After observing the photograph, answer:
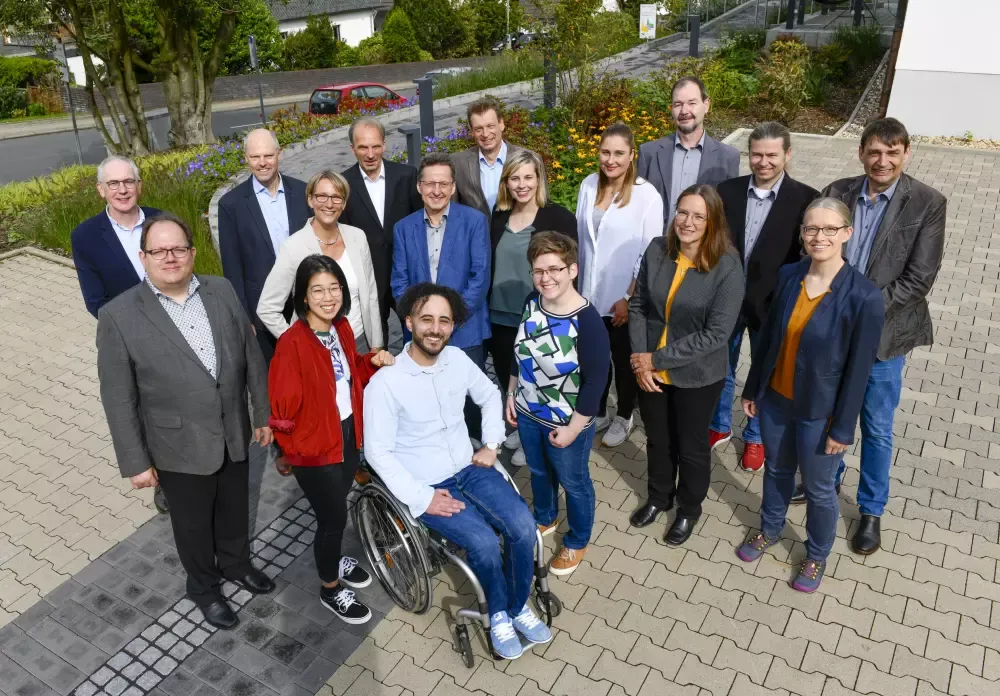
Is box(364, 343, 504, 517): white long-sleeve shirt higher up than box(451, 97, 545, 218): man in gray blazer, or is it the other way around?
box(451, 97, 545, 218): man in gray blazer

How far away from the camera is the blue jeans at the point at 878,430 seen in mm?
3912

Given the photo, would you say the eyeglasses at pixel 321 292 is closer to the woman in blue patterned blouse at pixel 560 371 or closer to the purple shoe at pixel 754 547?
the woman in blue patterned blouse at pixel 560 371

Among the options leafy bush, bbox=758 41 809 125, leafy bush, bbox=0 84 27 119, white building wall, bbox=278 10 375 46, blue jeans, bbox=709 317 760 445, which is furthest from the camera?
white building wall, bbox=278 10 375 46

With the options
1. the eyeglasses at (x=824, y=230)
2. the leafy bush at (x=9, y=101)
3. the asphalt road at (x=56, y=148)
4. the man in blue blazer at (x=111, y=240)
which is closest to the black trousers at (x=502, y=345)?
the eyeglasses at (x=824, y=230)

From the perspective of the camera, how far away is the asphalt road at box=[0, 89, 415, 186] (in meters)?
19.1

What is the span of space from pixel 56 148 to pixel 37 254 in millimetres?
15347

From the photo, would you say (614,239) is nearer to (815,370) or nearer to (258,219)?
(815,370)

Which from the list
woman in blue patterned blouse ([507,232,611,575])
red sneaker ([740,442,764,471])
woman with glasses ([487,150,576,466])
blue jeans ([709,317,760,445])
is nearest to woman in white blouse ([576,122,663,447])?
woman with glasses ([487,150,576,466])

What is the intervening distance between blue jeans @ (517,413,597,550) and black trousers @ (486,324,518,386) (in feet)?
2.80

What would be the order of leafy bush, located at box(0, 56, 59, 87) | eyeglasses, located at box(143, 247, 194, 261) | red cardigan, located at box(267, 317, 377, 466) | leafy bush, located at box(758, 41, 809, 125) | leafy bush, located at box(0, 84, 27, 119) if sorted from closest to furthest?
eyeglasses, located at box(143, 247, 194, 261) < red cardigan, located at box(267, 317, 377, 466) < leafy bush, located at box(758, 41, 809, 125) < leafy bush, located at box(0, 84, 27, 119) < leafy bush, located at box(0, 56, 59, 87)

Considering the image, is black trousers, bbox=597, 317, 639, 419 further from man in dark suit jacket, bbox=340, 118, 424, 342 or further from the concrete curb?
the concrete curb

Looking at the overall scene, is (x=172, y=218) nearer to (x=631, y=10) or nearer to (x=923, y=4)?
(x=923, y=4)

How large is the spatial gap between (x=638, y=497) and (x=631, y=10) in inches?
958

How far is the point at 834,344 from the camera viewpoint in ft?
11.3
